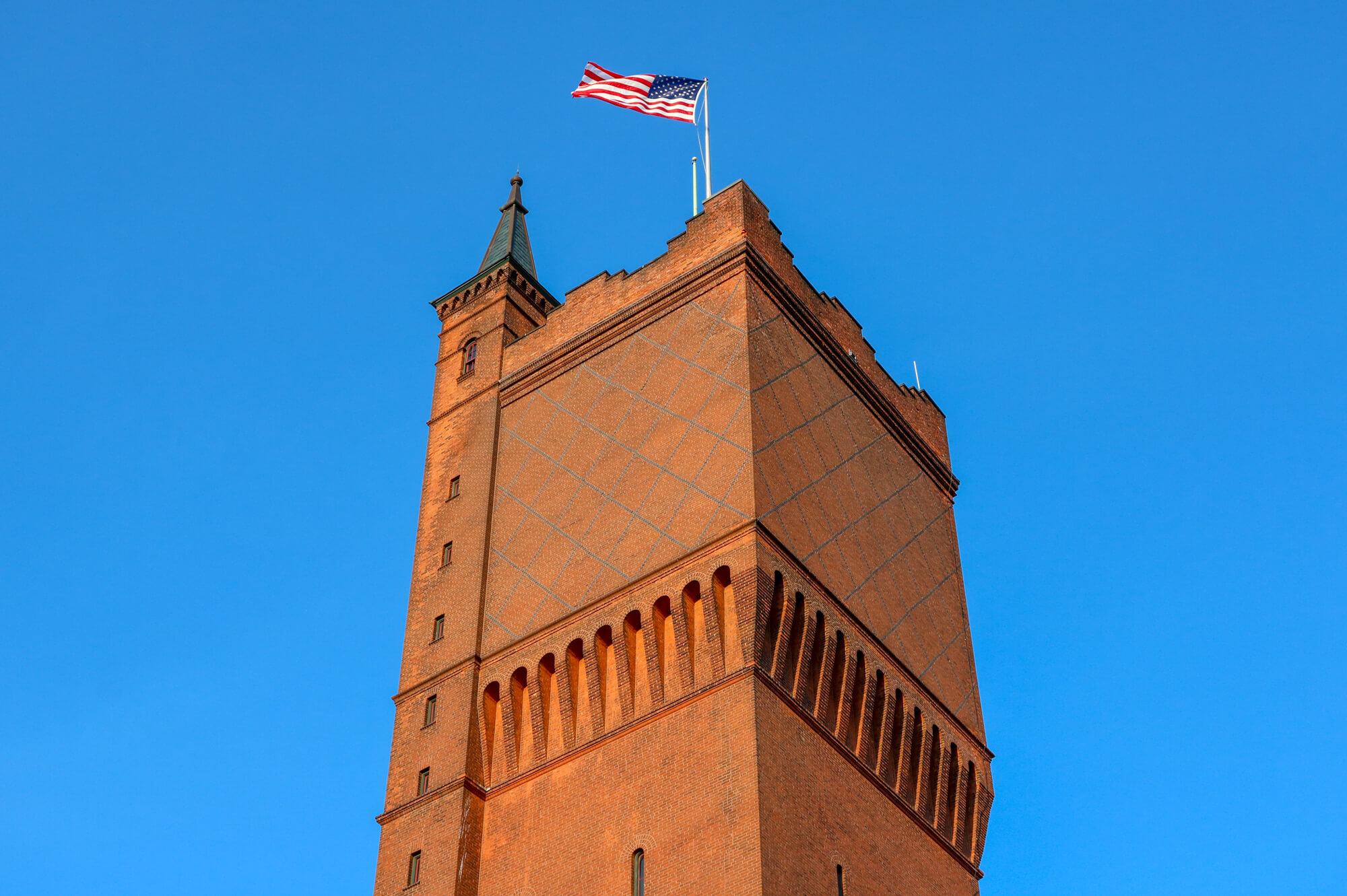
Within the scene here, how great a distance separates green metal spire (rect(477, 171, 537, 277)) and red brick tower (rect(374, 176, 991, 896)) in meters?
2.54

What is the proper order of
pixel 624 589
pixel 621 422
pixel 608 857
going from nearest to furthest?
pixel 608 857 < pixel 624 589 < pixel 621 422

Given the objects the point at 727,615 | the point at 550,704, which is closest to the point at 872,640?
the point at 727,615

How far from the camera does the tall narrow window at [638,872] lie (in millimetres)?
25859

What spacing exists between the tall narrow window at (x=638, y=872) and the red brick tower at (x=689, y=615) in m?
0.07

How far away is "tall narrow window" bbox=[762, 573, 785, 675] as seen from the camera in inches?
1064

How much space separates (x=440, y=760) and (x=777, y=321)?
10109 mm

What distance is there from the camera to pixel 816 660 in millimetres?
28469

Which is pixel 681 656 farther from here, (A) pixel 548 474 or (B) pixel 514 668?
(A) pixel 548 474

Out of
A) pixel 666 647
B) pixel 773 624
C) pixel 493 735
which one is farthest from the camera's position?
pixel 493 735

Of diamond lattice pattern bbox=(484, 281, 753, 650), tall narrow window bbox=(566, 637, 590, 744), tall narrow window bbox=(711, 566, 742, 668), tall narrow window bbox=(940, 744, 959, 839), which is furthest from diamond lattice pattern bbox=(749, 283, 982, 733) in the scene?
tall narrow window bbox=(566, 637, 590, 744)

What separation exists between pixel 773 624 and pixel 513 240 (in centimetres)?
1426

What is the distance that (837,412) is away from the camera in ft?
107

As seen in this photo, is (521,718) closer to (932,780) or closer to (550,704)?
(550,704)

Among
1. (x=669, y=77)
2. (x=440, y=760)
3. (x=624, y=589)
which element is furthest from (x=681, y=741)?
(x=669, y=77)
